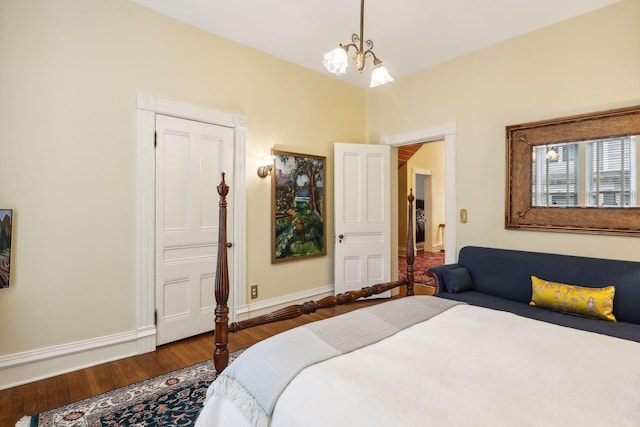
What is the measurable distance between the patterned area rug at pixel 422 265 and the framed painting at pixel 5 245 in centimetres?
473

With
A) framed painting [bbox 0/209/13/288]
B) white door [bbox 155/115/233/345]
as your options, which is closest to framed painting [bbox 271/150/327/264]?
→ white door [bbox 155/115/233/345]

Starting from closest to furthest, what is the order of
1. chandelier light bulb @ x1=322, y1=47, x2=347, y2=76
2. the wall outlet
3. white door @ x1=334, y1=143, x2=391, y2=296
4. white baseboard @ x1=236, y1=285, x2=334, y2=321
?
chandelier light bulb @ x1=322, y1=47, x2=347, y2=76, white baseboard @ x1=236, y1=285, x2=334, y2=321, the wall outlet, white door @ x1=334, y1=143, x2=391, y2=296

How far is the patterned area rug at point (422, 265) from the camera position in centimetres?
536

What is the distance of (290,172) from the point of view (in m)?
3.80

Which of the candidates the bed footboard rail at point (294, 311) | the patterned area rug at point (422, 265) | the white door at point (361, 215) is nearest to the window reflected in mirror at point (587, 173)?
the white door at point (361, 215)

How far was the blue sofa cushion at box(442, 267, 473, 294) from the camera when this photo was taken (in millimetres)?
2976

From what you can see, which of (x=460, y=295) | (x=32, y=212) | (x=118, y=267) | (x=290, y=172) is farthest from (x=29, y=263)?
(x=460, y=295)

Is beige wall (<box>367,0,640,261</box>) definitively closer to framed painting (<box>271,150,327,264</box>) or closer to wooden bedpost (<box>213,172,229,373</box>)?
framed painting (<box>271,150,327,264</box>)

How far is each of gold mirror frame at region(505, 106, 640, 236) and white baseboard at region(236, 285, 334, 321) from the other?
90.4 inches

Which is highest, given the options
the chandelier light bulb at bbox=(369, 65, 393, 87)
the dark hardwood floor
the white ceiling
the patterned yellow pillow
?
the white ceiling

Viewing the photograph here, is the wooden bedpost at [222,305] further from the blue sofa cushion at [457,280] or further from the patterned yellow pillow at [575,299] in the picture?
the patterned yellow pillow at [575,299]

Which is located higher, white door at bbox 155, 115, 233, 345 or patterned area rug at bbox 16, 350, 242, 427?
white door at bbox 155, 115, 233, 345

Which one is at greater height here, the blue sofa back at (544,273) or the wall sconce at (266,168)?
the wall sconce at (266,168)

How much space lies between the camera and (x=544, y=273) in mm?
2719
